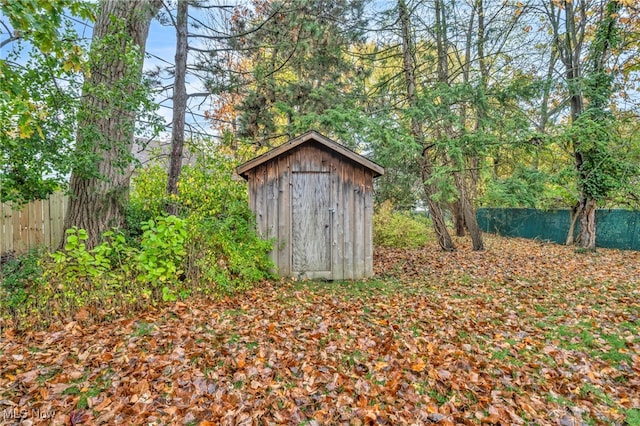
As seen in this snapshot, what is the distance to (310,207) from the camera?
23.1ft

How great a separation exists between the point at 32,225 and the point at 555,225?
17130 mm

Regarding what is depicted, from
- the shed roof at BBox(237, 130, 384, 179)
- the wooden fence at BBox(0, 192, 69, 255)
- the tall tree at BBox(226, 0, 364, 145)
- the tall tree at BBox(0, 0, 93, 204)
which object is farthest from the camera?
the tall tree at BBox(226, 0, 364, 145)

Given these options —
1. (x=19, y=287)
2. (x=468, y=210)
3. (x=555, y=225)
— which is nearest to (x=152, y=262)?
(x=19, y=287)

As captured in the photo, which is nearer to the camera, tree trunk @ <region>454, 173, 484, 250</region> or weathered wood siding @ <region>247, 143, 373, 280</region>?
weathered wood siding @ <region>247, 143, 373, 280</region>

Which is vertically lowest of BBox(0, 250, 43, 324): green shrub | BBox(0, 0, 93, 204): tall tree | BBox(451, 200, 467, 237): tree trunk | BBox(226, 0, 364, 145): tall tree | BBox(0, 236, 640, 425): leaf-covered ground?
BBox(0, 236, 640, 425): leaf-covered ground

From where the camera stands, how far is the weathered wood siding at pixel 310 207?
697cm

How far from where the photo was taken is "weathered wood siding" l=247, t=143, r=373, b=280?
6.97m

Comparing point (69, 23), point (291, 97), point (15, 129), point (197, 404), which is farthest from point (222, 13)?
point (197, 404)

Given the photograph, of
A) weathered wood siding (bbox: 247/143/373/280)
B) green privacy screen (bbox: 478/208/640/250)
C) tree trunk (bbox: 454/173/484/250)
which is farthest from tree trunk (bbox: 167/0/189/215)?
green privacy screen (bbox: 478/208/640/250)

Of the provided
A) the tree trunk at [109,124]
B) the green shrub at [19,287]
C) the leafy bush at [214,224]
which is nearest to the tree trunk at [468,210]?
the leafy bush at [214,224]

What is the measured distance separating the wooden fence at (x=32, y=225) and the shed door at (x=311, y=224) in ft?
14.3

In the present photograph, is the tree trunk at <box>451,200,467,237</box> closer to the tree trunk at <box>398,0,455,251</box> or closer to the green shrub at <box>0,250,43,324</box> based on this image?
the tree trunk at <box>398,0,455,251</box>

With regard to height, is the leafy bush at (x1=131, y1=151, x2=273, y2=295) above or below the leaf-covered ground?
above

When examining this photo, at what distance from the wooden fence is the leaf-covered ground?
12.1ft
